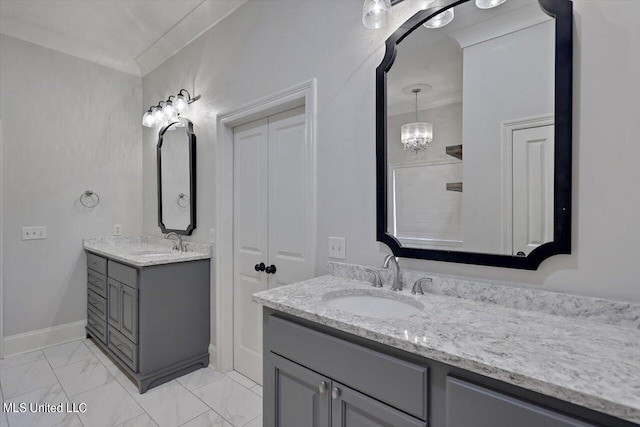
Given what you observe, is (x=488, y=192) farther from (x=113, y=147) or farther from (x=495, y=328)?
(x=113, y=147)

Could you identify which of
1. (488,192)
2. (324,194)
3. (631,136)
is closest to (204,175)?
(324,194)

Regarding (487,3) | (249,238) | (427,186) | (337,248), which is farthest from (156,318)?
(487,3)

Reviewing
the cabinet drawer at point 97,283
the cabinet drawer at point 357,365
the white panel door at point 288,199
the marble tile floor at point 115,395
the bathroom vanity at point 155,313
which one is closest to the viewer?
the cabinet drawer at point 357,365

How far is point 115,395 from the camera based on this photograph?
208 centimetres

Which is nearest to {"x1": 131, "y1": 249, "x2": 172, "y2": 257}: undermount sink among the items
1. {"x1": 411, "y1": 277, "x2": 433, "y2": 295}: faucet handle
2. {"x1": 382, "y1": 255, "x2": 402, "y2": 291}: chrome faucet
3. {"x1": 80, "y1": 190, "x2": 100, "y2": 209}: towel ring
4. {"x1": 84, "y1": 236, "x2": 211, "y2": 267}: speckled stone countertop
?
{"x1": 84, "y1": 236, "x2": 211, "y2": 267}: speckled stone countertop

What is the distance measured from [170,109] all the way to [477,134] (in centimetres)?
255

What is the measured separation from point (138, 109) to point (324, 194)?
112 inches

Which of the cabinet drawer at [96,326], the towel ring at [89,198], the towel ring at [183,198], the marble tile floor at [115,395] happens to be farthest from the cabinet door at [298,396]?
the towel ring at [89,198]

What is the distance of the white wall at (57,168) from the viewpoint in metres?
2.72

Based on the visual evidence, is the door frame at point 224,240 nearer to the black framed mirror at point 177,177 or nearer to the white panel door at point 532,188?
the black framed mirror at point 177,177

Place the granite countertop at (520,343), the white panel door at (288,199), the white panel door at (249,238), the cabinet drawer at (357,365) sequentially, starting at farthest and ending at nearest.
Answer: the white panel door at (249,238) → the white panel door at (288,199) → the cabinet drawer at (357,365) → the granite countertop at (520,343)

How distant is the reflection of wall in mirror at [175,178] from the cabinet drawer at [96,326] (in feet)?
3.24

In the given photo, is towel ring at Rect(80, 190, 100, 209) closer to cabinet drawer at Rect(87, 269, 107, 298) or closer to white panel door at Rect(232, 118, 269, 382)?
cabinet drawer at Rect(87, 269, 107, 298)

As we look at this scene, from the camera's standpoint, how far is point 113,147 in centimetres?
330
